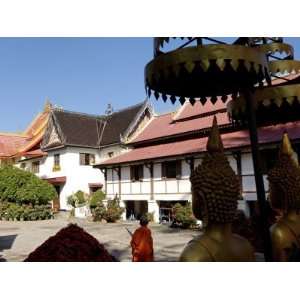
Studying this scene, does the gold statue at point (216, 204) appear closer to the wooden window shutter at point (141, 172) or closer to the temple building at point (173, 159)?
the temple building at point (173, 159)

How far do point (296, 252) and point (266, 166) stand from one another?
520 inches

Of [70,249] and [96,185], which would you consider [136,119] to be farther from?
[70,249]

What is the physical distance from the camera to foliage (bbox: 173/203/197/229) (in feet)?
57.4

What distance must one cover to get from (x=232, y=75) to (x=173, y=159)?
1579 centimetres

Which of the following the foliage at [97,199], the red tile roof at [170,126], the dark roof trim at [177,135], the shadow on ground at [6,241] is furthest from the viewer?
the foliage at [97,199]

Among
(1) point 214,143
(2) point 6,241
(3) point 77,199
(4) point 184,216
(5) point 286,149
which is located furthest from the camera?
(3) point 77,199

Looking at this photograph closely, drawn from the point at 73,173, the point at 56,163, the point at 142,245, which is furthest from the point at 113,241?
the point at 56,163

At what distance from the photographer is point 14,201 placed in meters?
25.2

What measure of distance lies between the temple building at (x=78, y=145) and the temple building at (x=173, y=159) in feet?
9.73

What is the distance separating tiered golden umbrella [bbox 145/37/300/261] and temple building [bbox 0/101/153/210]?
71.6ft

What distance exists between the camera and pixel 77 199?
87.7 ft

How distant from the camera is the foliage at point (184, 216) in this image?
17.5m

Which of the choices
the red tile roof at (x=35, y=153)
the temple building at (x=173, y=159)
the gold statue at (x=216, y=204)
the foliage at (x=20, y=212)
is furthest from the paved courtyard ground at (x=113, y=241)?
the red tile roof at (x=35, y=153)

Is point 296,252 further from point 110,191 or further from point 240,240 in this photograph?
point 110,191
